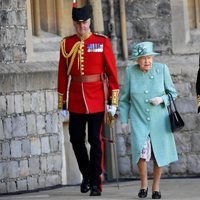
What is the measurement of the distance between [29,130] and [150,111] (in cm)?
177

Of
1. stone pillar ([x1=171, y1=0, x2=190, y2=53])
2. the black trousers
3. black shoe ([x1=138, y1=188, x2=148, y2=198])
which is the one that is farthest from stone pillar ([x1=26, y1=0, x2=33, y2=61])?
black shoe ([x1=138, y1=188, x2=148, y2=198])

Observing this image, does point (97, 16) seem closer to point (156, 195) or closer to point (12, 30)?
point (12, 30)

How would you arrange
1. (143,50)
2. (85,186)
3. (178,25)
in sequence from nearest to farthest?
(143,50)
(85,186)
(178,25)

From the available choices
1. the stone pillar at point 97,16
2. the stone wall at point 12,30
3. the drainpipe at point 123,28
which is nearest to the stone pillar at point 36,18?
the stone wall at point 12,30

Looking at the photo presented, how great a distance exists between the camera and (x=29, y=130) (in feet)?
33.5

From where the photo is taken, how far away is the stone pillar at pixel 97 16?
36.3 feet

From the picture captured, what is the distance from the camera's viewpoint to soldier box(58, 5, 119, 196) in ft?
29.8

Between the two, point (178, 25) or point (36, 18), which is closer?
point (36, 18)

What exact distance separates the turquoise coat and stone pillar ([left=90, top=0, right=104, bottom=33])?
216 centimetres

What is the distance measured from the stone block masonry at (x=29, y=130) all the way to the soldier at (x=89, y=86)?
104cm

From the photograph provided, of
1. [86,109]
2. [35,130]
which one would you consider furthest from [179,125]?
[35,130]

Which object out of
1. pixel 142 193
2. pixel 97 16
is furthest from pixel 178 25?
pixel 142 193

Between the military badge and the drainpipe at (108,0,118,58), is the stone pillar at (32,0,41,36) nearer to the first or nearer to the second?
the drainpipe at (108,0,118,58)

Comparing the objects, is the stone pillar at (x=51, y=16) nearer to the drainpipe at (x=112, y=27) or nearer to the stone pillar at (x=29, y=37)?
the stone pillar at (x=29, y=37)
